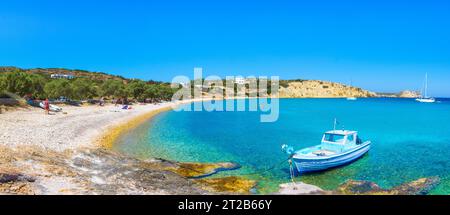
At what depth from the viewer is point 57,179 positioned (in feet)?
56.2

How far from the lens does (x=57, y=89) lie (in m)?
73.9

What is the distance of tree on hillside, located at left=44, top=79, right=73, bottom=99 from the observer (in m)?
73.2

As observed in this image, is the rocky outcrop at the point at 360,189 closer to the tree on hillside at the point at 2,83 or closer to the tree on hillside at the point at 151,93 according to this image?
the tree on hillside at the point at 2,83

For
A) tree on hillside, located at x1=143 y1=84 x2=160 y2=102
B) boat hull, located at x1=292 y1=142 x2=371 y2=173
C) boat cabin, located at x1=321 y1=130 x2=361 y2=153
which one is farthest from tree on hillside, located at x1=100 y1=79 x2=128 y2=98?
boat hull, located at x1=292 y1=142 x2=371 y2=173

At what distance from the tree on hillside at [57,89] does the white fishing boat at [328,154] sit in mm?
60733

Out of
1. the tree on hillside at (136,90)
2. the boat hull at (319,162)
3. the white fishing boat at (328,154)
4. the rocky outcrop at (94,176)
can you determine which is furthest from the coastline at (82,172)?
the tree on hillside at (136,90)

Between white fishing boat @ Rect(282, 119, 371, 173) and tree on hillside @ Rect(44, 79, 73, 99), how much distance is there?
60.7 meters

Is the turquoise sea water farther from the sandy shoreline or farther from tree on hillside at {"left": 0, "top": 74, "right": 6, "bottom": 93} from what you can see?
tree on hillside at {"left": 0, "top": 74, "right": 6, "bottom": 93}

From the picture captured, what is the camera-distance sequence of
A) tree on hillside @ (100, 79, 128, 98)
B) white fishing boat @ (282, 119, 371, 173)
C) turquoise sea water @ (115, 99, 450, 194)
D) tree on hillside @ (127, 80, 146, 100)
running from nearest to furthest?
1. turquoise sea water @ (115, 99, 450, 194)
2. white fishing boat @ (282, 119, 371, 173)
3. tree on hillside @ (100, 79, 128, 98)
4. tree on hillside @ (127, 80, 146, 100)

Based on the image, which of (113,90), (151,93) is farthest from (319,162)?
(151,93)

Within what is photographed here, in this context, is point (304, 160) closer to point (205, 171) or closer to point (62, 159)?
point (205, 171)

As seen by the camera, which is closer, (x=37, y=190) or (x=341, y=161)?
(x=37, y=190)
